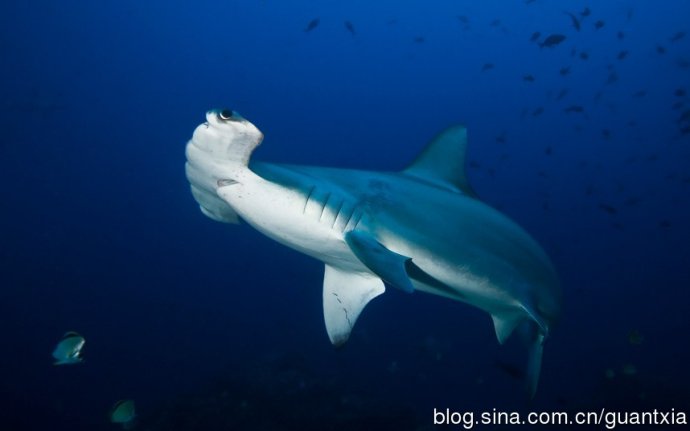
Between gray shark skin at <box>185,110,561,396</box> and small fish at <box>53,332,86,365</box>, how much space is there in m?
2.96

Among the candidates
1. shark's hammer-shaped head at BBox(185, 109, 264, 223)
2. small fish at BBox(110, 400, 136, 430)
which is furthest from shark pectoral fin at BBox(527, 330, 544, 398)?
small fish at BBox(110, 400, 136, 430)

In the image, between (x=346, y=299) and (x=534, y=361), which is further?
(x=534, y=361)

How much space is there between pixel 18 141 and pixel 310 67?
145ft

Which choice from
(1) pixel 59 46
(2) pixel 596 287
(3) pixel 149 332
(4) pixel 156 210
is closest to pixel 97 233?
(4) pixel 156 210

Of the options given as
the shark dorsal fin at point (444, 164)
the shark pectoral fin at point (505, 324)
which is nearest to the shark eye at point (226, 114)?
the shark dorsal fin at point (444, 164)

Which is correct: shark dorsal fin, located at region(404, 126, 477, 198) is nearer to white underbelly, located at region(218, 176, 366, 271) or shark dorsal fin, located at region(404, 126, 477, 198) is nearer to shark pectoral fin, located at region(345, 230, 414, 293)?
white underbelly, located at region(218, 176, 366, 271)

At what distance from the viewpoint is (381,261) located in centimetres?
A: 252

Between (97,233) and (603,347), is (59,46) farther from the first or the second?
(603,347)

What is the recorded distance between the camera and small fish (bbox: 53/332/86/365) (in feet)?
15.7

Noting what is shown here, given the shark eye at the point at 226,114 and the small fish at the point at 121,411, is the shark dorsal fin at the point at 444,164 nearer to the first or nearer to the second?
the shark eye at the point at 226,114

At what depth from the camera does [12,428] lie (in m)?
15.4

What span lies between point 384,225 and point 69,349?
4.14 m

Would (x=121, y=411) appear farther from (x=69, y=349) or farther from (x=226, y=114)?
(x=226, y=114)

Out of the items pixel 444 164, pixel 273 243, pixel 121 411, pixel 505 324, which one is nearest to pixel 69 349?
pixel 121 411
